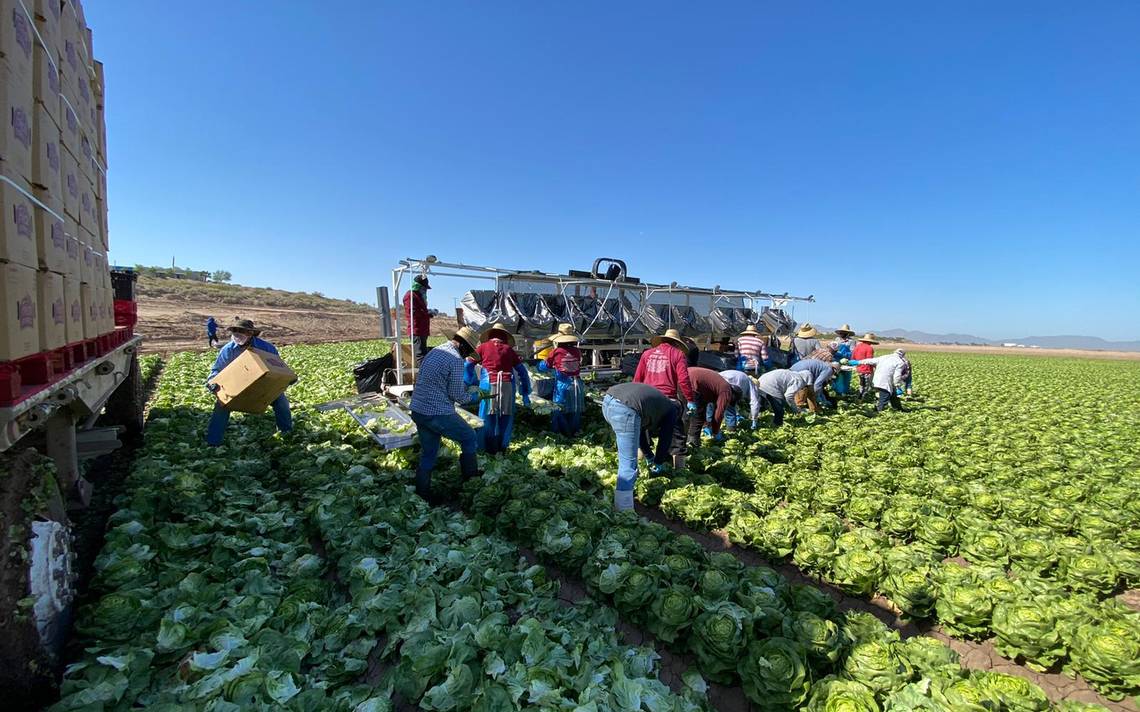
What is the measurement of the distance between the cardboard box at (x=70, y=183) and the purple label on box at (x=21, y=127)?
31.4 inches

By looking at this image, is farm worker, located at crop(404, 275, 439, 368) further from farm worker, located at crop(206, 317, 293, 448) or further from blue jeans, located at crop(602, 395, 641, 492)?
blue jeans, located at crop(602, 395, 641, 492)

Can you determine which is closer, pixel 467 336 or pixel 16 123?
pixel 16 123

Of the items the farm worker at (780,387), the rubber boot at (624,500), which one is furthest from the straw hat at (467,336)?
the farm worker at (780,387)

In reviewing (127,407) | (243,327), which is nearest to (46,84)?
(243,327)

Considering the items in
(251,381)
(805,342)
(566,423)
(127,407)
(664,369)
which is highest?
(805,342)

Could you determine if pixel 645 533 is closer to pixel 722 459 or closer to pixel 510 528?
pixel 510 528

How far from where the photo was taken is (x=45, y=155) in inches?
102

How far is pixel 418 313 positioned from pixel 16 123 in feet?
19.5

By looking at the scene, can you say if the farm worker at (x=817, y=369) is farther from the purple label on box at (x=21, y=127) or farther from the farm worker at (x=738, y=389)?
the purple label on box at (x=21, y=127)

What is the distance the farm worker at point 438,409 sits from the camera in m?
5.09

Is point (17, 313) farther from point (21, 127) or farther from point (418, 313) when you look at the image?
point (418, 313)

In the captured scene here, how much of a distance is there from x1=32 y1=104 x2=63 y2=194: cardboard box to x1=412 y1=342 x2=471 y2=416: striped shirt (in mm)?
2980

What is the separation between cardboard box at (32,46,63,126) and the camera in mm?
2566

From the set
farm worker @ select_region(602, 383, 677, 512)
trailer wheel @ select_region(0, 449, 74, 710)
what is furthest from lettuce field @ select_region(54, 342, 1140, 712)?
farm worker @ select_region(602, 383, 677, 512)
